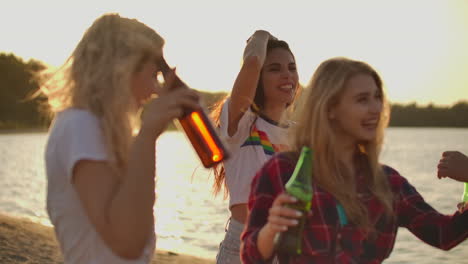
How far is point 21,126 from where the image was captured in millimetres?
69625

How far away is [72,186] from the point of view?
2303 millimetres

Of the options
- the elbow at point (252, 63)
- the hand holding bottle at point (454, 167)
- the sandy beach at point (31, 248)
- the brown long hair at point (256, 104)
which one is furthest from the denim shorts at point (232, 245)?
the sandy beach at point (31, 248)

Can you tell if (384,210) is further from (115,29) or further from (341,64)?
(115,29)

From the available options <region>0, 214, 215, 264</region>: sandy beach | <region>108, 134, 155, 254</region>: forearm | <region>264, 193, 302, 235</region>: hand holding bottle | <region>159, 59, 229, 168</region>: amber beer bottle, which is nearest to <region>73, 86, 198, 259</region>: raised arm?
<region>108, 134, 155, 254</region>: forearm

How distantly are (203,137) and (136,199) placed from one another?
459 mm

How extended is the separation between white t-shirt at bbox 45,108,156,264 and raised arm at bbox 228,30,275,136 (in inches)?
72.7

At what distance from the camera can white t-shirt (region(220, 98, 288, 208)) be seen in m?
4.13

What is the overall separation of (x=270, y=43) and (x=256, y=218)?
6.38 ft

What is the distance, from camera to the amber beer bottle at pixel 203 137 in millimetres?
2502

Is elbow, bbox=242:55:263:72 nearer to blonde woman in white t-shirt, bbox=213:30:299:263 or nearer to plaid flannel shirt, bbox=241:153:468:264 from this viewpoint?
blonde woman in white t-shirt, bbox=213:30:299:263

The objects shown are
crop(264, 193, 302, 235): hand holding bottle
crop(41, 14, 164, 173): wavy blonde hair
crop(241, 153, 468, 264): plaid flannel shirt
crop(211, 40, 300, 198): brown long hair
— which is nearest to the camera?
crop(41, 14, 164, 173): wavy blonde hair

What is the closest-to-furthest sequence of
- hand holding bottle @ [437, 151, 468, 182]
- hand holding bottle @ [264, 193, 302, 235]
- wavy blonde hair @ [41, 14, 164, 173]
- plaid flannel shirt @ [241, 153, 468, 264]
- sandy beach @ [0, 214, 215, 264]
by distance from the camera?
wavy blonde hair @ [41, 14, 164, 173] < hand holding bottle @ [264, 193, 302, 235] < plaid flannel shirt @ [241, 153, 468, 264] < hand holding bottle @ [437, 151, 468, 182] < sandy beach @ [0, 214, 215, 264]

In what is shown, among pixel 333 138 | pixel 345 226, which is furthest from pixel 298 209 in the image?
pixel 333 138

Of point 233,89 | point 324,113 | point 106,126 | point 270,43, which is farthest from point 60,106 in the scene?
point 270,43
